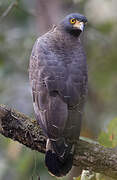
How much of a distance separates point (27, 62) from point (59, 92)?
9.45ft

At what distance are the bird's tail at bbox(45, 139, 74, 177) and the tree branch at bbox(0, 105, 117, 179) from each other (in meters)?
0.13

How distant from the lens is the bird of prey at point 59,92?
15.1ft

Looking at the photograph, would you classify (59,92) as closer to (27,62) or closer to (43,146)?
(43,146)

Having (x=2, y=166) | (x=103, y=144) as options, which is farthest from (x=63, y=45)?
(x=2, y=166)

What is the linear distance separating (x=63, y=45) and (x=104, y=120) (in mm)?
2913

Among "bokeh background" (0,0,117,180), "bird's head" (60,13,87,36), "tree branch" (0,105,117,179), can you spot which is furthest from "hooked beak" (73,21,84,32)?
"tree branch" (0,105,117,179)

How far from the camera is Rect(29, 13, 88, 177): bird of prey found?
15.1ft

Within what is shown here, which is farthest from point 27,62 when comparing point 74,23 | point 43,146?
point 43,146

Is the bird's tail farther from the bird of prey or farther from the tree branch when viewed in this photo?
the tree branch

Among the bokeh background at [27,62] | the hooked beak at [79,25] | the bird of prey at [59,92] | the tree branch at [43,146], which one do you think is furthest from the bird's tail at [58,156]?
the bokeh background at [27,62]

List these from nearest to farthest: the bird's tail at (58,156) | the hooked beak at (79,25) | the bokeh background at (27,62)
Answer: the bird's tail at (58,156), the hooked beak at (79,25), the bokeh background at (27,62)

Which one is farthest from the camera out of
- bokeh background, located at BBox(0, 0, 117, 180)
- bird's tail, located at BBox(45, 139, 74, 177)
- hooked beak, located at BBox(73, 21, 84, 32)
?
bokeh background, located at BBox(0, 0, 117, 180)

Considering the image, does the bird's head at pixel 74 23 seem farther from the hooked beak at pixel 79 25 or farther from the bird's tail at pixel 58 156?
the bird's tail at pixel 58 156

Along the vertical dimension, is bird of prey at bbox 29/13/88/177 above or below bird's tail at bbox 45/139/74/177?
above
